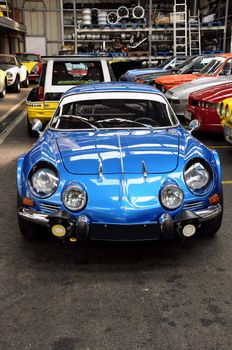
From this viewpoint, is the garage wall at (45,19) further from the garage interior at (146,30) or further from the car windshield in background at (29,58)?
the car windshield in background at (29,58)

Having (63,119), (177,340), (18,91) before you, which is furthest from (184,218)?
(18,91)

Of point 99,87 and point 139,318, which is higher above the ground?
point 99,87

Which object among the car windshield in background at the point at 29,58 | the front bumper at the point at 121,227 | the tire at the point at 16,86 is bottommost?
the front bumper at the point at 121,227

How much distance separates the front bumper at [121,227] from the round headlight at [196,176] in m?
0.23

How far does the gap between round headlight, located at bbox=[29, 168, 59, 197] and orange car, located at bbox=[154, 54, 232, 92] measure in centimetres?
789

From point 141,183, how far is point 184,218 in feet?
1.36

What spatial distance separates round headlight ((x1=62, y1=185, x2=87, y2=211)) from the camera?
10.7 ft

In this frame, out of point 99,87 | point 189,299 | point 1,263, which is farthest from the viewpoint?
point 99,87

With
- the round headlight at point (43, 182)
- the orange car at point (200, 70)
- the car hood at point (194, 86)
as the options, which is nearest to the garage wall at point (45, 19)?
the orange car at point (200, 70)

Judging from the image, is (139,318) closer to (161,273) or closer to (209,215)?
(161,273)

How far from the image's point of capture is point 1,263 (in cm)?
358

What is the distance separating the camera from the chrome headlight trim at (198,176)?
3.44 meters

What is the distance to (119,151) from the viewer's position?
3.68 metres

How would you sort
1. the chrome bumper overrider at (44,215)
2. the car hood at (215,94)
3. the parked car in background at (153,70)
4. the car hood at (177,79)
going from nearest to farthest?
1. the chrome bumper overrider at (44,215)
2. the car hood at (215,94)
3. the car hood at (177,79)
4. the parked car in background at (153,70)
